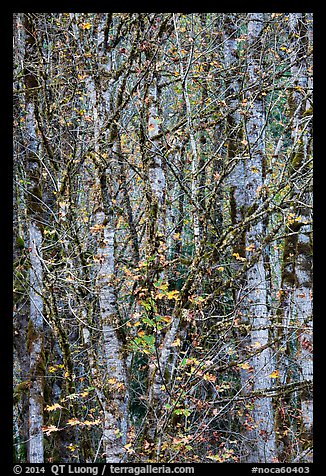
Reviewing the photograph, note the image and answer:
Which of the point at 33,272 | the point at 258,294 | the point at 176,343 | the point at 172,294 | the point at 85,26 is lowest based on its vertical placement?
the point at 176,343

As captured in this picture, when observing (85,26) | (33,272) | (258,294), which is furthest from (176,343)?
(85,26)

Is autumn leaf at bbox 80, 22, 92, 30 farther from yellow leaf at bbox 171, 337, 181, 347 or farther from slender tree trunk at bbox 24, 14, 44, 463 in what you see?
yellow leaf at bbox 171, 337, 181, 347

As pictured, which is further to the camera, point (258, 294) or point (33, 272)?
point (33, 272)

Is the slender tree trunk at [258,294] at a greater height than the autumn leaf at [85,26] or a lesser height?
lesser

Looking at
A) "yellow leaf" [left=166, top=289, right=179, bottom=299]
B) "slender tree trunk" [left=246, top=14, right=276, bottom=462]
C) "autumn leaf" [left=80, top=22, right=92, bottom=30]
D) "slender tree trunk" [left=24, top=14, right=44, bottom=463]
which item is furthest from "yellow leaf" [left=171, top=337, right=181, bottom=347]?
"autumn leaf" [left=80, top=22, right=92, bottom=30]

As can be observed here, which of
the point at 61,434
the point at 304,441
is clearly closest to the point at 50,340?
the point at 61,434

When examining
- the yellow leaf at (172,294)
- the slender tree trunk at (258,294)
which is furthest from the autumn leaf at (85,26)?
the yellow leaf at (172,294)

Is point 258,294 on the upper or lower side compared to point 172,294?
upper

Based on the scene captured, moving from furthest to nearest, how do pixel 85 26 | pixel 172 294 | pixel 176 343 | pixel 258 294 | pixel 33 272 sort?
pixel 33 272 < pixel 258 294 < pixel 85 26 < pixel 172 294 < pixel 176 343

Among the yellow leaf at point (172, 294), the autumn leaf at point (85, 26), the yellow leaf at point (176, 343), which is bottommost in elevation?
the yellow leaf at point (176, 343)

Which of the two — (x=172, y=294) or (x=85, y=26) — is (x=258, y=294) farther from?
(x=85, y=26)

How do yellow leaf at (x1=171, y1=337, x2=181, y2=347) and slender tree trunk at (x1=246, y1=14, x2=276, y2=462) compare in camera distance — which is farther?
slender tree trunk at (x1=246, y1=14, x2=276, y2=462)

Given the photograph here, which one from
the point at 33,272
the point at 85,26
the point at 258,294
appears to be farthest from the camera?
the point at 33,272

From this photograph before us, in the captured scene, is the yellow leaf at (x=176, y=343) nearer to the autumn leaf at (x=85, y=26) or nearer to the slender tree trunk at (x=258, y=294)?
the slender tree trunk at (x=258, y=294)
